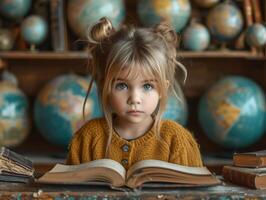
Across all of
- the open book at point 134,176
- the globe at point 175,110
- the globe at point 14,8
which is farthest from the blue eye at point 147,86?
the globe at point 14,8

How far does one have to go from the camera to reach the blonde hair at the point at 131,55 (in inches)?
48.2

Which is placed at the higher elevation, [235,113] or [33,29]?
[33,29]

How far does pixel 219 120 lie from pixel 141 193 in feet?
5.41

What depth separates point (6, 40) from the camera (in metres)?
2.64

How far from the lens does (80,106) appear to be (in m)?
2.60

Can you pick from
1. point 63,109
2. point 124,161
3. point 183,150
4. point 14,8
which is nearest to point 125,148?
point 124,161

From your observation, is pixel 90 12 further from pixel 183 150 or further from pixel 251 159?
pixel 251 159

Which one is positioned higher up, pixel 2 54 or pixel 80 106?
pixel 2 54

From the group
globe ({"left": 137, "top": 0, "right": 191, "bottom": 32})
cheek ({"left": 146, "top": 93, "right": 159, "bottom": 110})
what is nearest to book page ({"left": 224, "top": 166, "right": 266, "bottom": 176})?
cheek ({"left": 146, "top": 93, "right": 159, "bottom": 110})

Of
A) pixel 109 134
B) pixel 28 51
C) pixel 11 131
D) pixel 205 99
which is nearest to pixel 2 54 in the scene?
pixel 28 51

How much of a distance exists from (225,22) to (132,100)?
154cm

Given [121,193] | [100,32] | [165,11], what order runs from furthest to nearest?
[165,11]
[100,32]
[121,193]

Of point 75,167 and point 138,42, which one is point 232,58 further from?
point 75,167

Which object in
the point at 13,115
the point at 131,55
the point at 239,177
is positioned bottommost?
the point at 13,115
